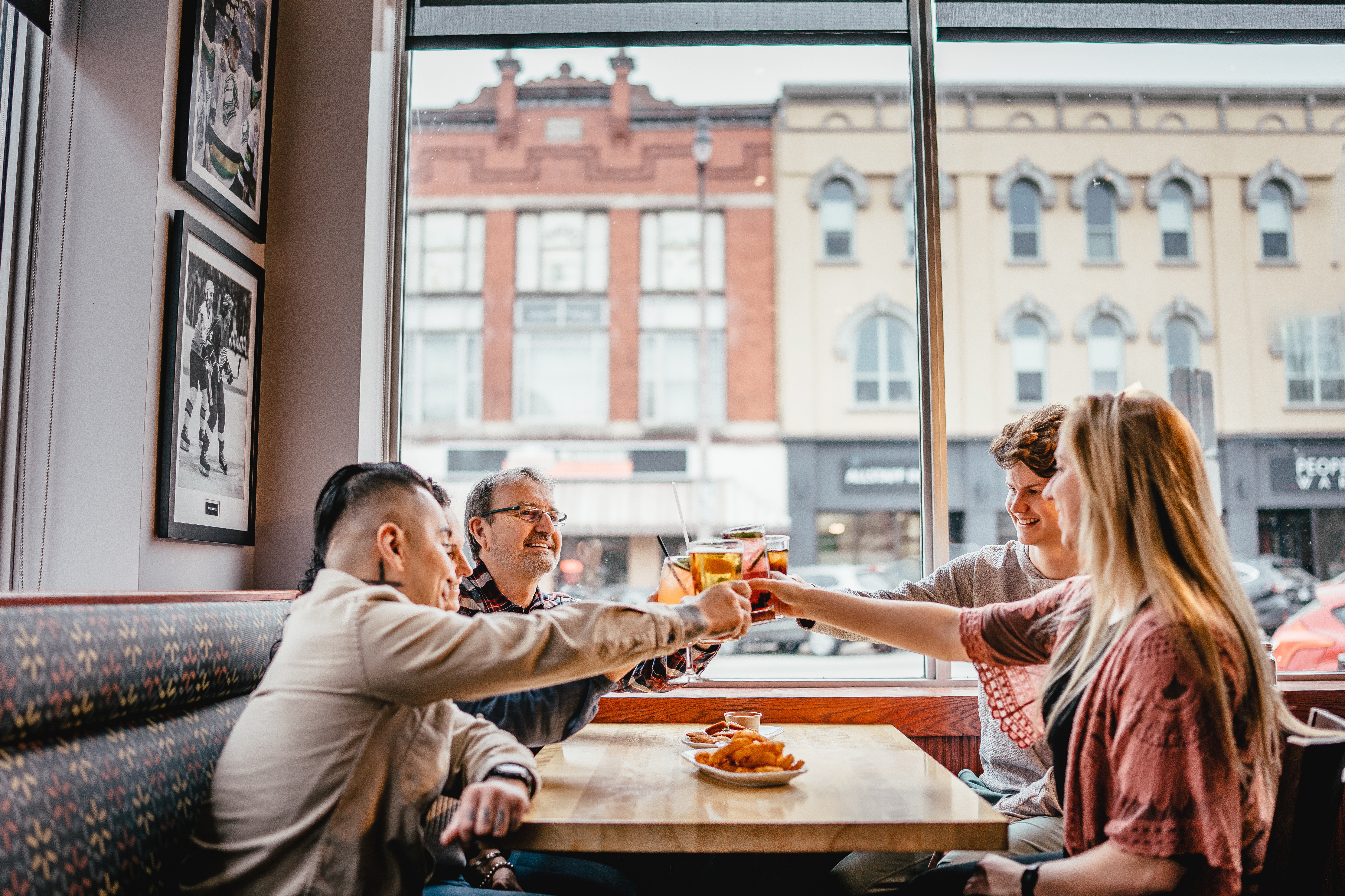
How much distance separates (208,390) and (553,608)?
1.03m

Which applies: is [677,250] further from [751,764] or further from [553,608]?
[751,764]

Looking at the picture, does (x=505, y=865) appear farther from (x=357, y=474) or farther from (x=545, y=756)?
(x=357, y=474)

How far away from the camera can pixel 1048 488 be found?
1.61 m

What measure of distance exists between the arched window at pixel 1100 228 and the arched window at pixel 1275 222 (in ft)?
4.91

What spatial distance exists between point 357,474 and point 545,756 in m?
0.69

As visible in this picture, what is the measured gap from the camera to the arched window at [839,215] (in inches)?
396

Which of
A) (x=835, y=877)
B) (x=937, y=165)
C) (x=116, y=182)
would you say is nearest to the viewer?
(x=835, y=877)

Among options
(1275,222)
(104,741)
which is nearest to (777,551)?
(104,741)

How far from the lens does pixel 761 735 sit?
1.91 meters

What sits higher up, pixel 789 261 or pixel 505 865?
pixel 789 261

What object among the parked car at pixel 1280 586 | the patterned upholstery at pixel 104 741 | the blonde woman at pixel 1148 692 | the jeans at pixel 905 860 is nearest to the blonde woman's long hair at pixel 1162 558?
the blonde woman at pixel 1148 692

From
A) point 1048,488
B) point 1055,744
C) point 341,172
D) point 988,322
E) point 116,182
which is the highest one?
point 988,322

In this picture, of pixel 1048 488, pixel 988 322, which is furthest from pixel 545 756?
pixel 988 322

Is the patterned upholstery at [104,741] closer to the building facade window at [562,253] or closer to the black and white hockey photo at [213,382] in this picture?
the black and white hockey photo at [213,382]
